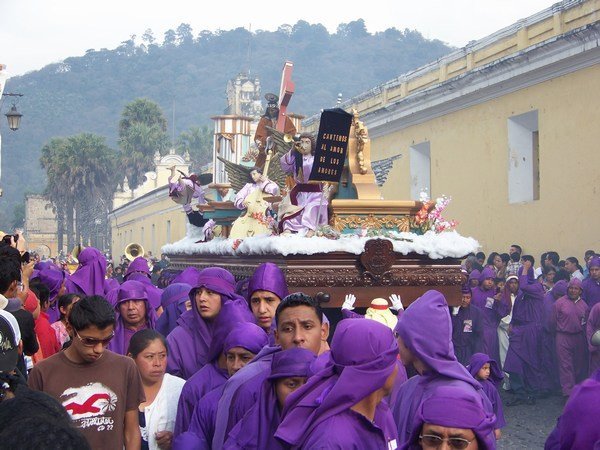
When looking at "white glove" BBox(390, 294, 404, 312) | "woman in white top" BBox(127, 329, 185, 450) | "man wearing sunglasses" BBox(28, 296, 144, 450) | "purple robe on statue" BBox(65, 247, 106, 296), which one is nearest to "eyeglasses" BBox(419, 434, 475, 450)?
"man wearing sunglasses" BBox(28, 296, 144, 450)

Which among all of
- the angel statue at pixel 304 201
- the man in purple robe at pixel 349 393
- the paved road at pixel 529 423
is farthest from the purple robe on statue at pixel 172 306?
the man in purple robe at pixel 349 393

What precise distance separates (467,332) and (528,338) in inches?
33.3

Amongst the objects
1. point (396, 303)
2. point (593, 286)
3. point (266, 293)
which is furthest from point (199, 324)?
point (593, 286)

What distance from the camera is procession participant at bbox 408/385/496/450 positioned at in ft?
12.3

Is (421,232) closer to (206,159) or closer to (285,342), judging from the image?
(285,342)

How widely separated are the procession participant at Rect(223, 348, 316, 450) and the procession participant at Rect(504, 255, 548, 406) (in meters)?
9.97

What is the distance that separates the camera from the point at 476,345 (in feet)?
47.2

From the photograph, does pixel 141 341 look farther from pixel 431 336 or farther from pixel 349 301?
pixel 349 301

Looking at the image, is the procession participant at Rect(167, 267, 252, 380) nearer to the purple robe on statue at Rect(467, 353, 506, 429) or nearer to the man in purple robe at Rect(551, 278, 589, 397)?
the purple robe on statue at Rect(467, 353, 506, 429)

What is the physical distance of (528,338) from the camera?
14.3 m

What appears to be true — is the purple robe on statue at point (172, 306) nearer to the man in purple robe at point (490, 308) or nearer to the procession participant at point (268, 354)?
the procession participant at point (268, 354)

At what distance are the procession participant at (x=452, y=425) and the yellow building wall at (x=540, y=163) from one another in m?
14.0

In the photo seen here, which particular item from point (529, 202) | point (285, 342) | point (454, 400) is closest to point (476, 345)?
point (529, 202)

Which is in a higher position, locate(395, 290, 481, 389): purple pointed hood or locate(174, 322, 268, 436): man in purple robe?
locate(395, 290, 481, 389): purple pointed hood
